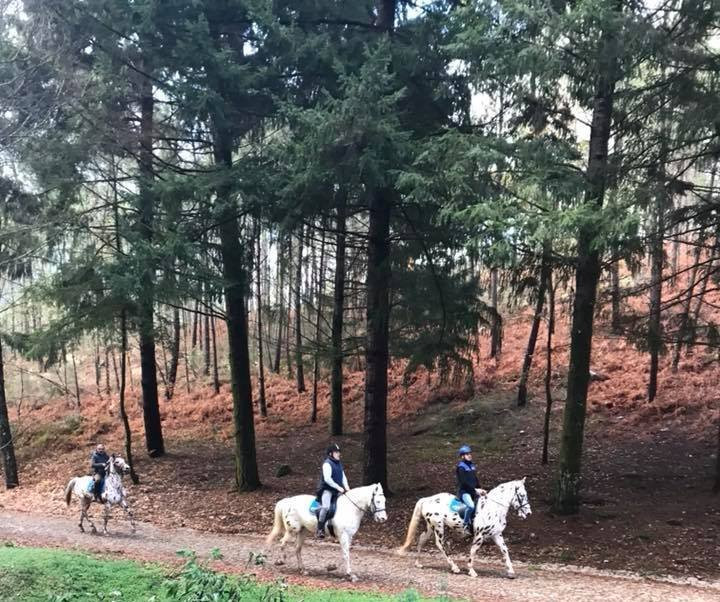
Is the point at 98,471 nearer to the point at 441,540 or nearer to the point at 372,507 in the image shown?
the point at 372,507

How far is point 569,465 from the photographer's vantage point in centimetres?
1118

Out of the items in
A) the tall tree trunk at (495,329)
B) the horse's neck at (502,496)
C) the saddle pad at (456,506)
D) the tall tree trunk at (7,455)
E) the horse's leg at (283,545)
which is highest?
the tall tree trunk at (495,329)

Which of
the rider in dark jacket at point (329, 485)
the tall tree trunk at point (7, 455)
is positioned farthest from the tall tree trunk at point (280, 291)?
the tall tree trunk at point (7, 455)

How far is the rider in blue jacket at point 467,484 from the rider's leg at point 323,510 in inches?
82.7

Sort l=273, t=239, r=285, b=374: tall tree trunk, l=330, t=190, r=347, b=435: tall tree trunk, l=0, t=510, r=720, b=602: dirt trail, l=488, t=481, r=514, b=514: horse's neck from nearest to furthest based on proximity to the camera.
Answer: l=0, t=510, r=720, b=602: dirt trail → l=488, t=481, r=514, b=514: horse's neck → l=273, t=239, r=285, b=374: tall tree trunk → l=330, t=190, r=347, b=435: tall tree trunk

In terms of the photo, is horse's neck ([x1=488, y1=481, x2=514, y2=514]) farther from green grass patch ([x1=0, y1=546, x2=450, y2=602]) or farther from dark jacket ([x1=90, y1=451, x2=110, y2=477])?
dark jacket ([x1=90, y1=451, x2=110, y2=477])

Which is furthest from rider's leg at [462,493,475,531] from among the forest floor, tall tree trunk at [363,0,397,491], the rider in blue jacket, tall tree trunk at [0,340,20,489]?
tall tree trunk at [0,340,20,489]

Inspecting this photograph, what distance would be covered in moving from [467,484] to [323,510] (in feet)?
7.78

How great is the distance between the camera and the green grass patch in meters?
7.00

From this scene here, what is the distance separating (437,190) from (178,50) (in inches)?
241

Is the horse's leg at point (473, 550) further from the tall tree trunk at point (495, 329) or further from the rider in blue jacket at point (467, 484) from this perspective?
the tall tree trunk at point (495, 329)

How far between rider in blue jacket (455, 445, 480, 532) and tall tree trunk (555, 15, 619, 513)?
2709mm

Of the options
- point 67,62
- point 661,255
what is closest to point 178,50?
point 67,62

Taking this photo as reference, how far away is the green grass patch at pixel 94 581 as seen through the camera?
276 inches
